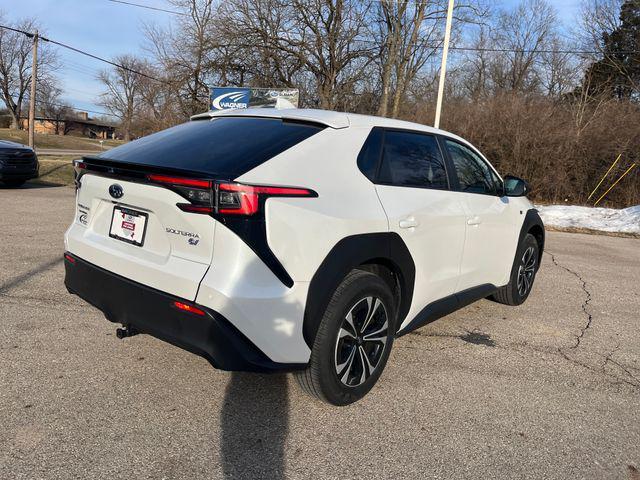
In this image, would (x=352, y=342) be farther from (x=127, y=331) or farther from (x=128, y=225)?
(x=128, y=225)

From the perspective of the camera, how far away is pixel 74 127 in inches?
3546

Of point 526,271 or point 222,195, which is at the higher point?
point 222,195

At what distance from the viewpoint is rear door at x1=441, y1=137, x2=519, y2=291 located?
391 centimetres

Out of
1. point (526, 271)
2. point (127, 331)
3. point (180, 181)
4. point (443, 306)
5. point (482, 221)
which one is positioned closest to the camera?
point (180, 181)

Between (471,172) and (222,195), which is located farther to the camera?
(471,172)

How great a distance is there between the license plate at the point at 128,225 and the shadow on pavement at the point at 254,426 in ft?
Result: 3.72

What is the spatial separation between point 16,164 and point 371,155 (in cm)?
1237

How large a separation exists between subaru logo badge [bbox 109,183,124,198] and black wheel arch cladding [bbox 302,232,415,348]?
47.1 inches

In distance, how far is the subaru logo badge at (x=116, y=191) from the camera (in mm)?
2705

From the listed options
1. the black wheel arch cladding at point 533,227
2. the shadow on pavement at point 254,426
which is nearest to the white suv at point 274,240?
the shadow on pavement at point 254,426

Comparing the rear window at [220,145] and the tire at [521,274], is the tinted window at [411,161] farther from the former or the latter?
the tire at [521,274]

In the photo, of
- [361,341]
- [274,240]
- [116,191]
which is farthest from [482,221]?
[116,191]

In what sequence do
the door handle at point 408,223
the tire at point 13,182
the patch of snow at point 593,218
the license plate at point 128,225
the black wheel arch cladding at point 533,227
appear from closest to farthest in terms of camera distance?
the license plate at point 128,225
the door handle at point 408,223
the black wheel arch cladding at point 533,227
the tire at point 13,182
the patch of snow at point 593,218

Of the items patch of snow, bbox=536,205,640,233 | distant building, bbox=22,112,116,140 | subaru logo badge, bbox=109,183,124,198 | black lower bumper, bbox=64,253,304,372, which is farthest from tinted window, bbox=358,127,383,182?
distant building, bbox=22,112,116,140
